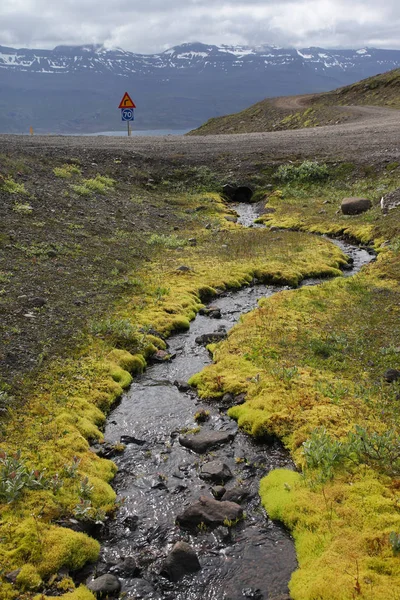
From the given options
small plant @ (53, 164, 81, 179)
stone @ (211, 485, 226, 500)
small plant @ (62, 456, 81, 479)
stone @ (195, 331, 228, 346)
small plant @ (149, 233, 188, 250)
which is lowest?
stone @ (211, 485, 226, 500)

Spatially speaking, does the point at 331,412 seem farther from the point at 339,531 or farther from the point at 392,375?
the point at 339,531

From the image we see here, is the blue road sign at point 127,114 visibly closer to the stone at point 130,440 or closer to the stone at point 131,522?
the stone at point 130,440

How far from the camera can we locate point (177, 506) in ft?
32.8

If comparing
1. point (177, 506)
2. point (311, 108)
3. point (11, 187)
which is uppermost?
point (311, 108)

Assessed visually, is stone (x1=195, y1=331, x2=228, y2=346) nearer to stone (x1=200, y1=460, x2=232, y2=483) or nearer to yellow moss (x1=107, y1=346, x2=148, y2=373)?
yellow moss (x1=107, y1=346, x2=148, y2=373)

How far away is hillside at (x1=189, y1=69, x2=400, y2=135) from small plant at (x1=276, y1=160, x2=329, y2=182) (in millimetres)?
32521

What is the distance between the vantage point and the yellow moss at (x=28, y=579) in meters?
7.84

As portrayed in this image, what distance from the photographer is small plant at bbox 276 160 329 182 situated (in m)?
40.3

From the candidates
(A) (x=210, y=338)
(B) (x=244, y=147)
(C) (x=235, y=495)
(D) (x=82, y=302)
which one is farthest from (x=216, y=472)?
(B) (x=244, y=147)

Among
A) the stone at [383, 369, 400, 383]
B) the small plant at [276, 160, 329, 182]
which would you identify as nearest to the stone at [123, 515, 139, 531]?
the stone at [383, 369, 400, 383]

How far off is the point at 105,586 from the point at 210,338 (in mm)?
10596

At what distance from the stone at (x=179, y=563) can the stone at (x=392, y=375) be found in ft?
25.2

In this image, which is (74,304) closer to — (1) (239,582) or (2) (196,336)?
(2) (196,336)

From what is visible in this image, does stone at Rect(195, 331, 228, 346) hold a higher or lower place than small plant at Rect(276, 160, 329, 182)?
lower
